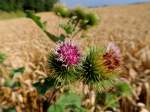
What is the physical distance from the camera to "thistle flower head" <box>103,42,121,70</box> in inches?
63.5

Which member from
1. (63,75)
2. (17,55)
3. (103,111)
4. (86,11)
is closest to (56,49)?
(63,75)

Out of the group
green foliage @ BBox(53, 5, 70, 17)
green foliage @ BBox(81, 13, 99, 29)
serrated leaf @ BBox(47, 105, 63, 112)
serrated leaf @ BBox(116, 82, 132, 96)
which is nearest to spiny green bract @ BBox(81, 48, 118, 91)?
serrated leaf @ BBox(47, 105, 63, 112)

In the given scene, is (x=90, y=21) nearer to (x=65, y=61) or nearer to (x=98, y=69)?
(x=98, y=69)

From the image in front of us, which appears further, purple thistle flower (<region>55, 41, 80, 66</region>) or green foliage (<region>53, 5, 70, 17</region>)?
green foliage (<region>53, 5, 70, 17</region>)

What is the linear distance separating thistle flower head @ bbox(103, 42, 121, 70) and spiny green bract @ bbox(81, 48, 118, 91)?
0.14 ft

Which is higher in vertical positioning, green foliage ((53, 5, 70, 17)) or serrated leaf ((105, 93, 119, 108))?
green foliage ((53, 5, 70, 17))

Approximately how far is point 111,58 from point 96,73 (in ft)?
0.44

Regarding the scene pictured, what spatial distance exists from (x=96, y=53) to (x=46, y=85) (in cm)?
18

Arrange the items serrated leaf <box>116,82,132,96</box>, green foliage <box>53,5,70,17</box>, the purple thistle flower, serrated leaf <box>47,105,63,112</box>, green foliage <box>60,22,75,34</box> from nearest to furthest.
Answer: the purple thistle flower
serrated leaf <box>47,105,63,112</box>
green foliage <box>60,22,75,34</box>
green foliage <box>53,5,70,17</box>
serrated leaf <box>116,82,132,96</box>

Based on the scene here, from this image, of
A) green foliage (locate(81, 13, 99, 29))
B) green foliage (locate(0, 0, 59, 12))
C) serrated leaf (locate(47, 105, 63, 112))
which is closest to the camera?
serrated leaf (locate(47, 105, 63, 112))

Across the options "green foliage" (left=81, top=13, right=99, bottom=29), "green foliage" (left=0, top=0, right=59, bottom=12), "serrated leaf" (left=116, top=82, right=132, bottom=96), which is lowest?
"serrated leaf" (left=116, top=82, right=132, bottom=96)

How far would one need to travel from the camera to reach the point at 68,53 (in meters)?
1.63

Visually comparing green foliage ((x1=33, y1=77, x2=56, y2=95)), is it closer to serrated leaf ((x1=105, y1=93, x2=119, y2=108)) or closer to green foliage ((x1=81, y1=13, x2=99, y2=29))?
green foliage ((x1=81, y1=13, x2=99, y2=29))

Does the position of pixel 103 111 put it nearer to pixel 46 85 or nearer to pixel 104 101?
A: pixel 104 101
